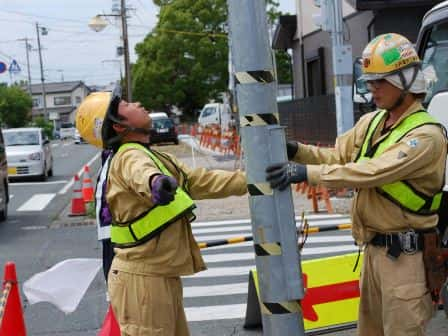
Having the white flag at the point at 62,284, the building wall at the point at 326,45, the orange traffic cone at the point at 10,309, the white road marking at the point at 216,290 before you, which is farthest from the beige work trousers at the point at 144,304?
the building wall at the point at 326,45

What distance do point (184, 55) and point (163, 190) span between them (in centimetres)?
4840

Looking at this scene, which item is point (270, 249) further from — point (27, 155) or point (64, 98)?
point (64, 98)

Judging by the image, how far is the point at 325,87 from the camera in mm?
22250

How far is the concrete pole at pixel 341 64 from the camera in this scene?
11695 mm

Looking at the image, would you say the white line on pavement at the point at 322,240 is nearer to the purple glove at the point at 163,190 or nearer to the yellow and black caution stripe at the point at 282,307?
the yellow and black caution stripe at the point at 282,307

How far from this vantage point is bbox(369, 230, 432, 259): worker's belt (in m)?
3.54

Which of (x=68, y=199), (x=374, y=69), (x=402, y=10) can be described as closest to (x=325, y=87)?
(x=402, y=10)

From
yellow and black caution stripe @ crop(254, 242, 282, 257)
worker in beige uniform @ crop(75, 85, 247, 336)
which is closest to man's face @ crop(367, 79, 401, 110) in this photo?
yellow and black caution stripe @ crop(254, 242, 282, 257)

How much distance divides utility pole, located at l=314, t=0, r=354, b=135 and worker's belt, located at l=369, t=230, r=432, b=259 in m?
8.35

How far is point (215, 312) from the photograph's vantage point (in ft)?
22.6

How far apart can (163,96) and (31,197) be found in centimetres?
3502

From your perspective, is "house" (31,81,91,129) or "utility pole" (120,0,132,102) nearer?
"utility pole" (120,0,132,102)

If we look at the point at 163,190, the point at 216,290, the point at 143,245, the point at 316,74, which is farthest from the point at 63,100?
the point at 163,190

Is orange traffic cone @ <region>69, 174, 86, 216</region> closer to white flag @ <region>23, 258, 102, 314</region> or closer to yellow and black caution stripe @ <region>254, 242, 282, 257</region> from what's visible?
white flag @ <region>23, 258, 102, 314</region>
